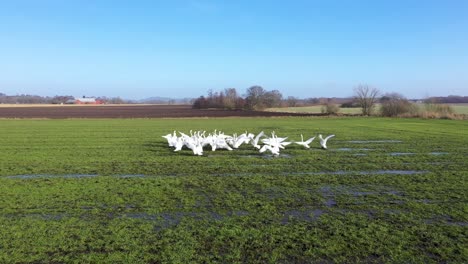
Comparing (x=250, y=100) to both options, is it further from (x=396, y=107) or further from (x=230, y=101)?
(x=396, y=107)

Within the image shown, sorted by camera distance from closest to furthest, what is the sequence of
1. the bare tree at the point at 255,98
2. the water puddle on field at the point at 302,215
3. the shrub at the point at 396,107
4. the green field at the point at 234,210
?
the green field at the point at 234,210 → the water puddle on field at the point at 302,215 → the shrub at the point at 396,107 → the bare tree at the point at 255,98

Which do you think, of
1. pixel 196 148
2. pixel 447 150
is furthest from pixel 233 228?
pixel 447 150

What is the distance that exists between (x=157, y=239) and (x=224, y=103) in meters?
108

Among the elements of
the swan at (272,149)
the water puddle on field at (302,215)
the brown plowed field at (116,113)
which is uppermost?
the swan at (272,149)

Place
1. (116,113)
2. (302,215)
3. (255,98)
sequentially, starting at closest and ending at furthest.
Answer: (302,215), (116,113), (255,98)

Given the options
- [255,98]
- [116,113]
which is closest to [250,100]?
[255,98]

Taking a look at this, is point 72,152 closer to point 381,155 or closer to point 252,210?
point 252,210

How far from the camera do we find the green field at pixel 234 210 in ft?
19.7

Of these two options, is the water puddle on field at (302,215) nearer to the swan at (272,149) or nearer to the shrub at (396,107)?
the swan at (272,149)

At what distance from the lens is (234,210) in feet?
27.5

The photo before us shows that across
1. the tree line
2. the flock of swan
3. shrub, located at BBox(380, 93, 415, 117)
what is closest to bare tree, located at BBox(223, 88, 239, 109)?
the tree line

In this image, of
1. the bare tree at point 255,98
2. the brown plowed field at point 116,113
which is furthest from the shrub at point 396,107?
the bare tree at point 255,98

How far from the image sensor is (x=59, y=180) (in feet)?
37.8

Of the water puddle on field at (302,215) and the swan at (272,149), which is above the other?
the swan at (272,149)
